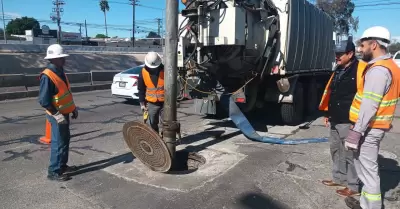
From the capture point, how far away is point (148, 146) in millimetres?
4871

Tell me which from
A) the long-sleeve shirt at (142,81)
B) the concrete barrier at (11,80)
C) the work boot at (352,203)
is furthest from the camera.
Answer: the concrete barrier at (11,80)

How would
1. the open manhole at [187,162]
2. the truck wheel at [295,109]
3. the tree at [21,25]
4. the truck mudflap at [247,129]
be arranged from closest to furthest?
the open manhole at [187,162]
the truck mudflap at [247,129]
the truck wheel at [295,109]
the tree at [21,25]

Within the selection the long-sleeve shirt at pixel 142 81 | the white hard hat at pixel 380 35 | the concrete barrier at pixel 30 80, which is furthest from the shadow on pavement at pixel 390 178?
the concrete barrier at pixel 30 80

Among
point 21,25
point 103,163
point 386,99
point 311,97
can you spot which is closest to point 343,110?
point 386,99

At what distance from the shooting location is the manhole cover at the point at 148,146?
4.68m

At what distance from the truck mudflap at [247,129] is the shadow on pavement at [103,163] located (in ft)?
7.77

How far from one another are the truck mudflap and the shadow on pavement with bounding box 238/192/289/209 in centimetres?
253

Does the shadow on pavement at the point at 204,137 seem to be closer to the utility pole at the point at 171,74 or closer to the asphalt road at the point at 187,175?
the asphalt road at the point at 187,175

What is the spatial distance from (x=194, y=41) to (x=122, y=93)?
5.55 metres

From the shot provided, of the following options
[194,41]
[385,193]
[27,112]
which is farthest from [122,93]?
[385,193]

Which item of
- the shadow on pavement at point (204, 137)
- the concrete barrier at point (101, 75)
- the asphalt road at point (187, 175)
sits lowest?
the asphalt road at point (187, 175)

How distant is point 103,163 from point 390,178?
419 cm

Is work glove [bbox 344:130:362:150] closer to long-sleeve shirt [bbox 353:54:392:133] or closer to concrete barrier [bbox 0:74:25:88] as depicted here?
long-sleeve shirt [bbox 353:54:392:133]

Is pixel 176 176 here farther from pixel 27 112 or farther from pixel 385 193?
pixel 27 112
